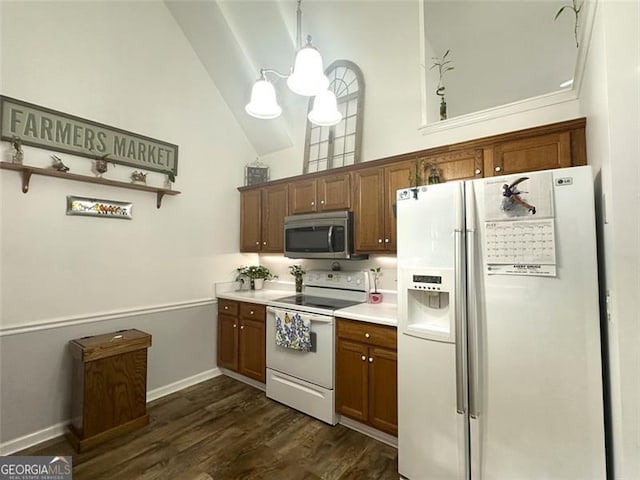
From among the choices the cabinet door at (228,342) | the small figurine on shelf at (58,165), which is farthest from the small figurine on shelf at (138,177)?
the cabinet door at (228,342)

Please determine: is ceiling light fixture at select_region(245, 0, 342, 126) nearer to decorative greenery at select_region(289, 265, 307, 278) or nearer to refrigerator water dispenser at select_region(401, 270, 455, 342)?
refrigerator water dispenser at select_region(401, 270, 455, 342)

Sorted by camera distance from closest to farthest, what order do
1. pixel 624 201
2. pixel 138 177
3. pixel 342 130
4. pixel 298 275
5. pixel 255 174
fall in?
pixel 624 201 → pixel 138 177 → pixel 342 130 → pixel 298 275 → pixel 255 174

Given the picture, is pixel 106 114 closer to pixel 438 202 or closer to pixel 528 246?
pixel 438 202

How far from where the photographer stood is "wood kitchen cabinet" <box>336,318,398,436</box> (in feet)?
7.14

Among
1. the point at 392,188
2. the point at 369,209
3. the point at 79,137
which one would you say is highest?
the point at 79,137

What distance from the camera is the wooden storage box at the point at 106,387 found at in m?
2.21

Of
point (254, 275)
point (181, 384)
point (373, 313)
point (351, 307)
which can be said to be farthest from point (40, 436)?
point (373, 313)

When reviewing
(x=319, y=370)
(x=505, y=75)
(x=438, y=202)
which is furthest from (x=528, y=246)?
(x=505, y=75)

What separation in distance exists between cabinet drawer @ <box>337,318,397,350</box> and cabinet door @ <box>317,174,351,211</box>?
1.12 metres

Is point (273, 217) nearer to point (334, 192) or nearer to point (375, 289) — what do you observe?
point (334, 192)

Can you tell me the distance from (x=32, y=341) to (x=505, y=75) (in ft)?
17.1

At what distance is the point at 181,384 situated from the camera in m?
3.13

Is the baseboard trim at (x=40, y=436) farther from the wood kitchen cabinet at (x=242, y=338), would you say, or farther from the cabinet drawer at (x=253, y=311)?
the cabinet drawer at (x=253, y=311)

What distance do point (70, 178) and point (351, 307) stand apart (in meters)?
2.60
